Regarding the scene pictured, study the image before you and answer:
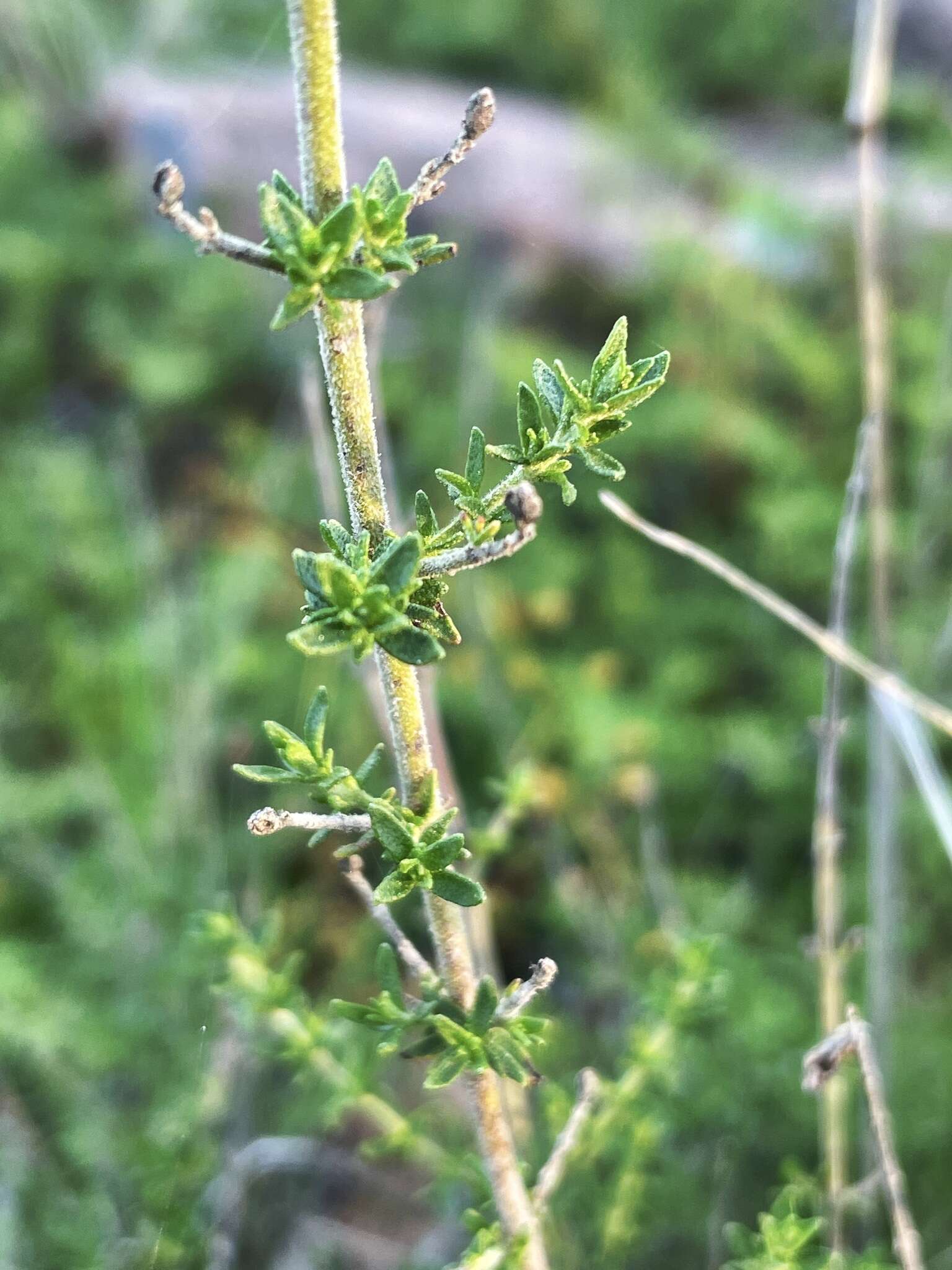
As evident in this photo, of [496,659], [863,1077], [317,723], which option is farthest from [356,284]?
[496,659]

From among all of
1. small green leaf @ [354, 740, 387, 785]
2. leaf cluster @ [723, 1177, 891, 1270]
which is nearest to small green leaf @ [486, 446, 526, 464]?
small green leaf @ [354, 740, 387, 785]

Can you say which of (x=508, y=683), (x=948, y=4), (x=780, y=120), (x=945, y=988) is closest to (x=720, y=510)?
(x=508, y=683)

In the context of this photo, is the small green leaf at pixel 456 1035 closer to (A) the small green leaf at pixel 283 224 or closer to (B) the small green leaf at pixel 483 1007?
(B) the small green leaf at pixel 483 1007

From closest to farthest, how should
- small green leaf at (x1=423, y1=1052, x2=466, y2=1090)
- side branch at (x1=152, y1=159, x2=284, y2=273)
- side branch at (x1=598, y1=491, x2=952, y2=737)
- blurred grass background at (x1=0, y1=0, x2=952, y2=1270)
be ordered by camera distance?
side branch at (x1=152, y1=159, x2=284, y2=273)
small green leaf at (x1=423, y1=1052, x2=466, y2=1090)
side branch at (x1=598, y1=491, x2=952, y2=737)
blurred grass background at (x1=0, y1=0, x2=952, y2=1270)

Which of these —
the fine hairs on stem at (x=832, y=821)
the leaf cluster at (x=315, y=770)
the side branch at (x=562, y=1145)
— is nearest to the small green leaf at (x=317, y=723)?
the leaf cluster at (x=315, y=770)

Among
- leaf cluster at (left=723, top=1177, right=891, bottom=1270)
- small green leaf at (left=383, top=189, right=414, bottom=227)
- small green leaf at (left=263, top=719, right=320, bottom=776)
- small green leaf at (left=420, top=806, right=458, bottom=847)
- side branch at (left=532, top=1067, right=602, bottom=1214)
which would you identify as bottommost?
leaf cluster at (left=723, top=1177, right=891, bottom=1270)

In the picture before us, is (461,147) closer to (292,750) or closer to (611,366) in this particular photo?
(611,366)

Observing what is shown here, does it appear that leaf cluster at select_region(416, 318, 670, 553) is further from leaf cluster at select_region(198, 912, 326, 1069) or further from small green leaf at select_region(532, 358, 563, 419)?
leaf cluster at select_region(198, 912, 326, 1069)
